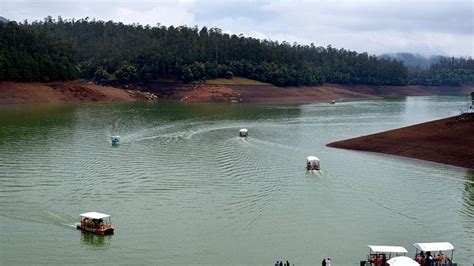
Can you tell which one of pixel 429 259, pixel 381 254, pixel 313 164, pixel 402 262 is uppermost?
pixel 313 164

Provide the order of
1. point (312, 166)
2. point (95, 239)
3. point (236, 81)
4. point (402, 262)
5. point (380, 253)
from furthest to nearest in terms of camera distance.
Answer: point (236, 81) < point (312, 166) < point (95, 239) < point (380, 253) < point (402, 262)

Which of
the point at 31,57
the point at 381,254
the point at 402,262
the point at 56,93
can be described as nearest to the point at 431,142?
the point at 381,254

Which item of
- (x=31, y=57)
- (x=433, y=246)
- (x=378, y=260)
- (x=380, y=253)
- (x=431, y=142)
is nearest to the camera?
(x=378, y=260)

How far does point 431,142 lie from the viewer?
247 feet

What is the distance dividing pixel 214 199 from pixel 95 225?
40.4ft

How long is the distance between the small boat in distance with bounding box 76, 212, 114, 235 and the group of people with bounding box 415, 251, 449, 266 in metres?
21.0

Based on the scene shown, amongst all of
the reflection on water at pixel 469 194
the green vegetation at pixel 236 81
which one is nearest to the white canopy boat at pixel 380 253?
the reflection on water at pixel 469 194

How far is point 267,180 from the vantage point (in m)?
57.5

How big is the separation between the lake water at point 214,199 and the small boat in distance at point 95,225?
0.60 m

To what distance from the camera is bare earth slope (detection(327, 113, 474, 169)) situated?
69812 mm

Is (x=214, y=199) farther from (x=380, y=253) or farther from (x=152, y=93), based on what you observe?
(x=152, y=93)

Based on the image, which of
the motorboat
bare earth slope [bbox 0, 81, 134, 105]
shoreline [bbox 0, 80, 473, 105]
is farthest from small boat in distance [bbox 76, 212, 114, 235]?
shoreline [bbox 0, 80, 473, 105]

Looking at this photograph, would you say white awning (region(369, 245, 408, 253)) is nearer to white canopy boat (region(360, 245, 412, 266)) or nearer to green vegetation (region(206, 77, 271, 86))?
white canopy boat (region(360, 245, 412, 266))

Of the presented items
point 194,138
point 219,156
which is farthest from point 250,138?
point 219,156
